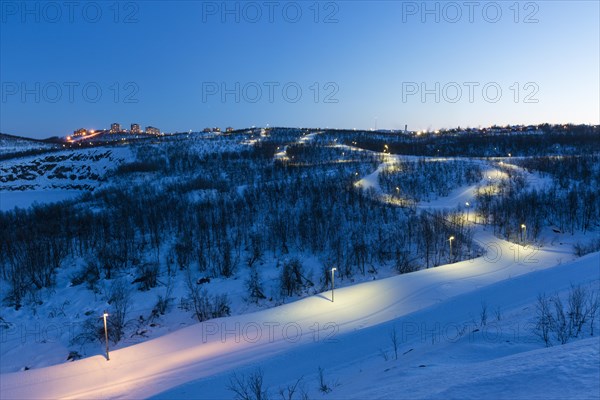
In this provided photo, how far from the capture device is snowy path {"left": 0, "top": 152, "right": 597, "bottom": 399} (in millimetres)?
12664

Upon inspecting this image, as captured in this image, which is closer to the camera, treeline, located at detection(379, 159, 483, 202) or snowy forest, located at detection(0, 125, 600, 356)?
snowy forest, located at detection(0, 125, 600, 356)

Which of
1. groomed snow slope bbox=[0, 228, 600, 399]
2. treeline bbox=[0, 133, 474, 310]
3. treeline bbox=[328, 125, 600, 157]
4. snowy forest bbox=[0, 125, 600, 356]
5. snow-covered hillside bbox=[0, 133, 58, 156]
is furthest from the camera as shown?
snow-covered hillside bbox=[0, 133, 58, 156]

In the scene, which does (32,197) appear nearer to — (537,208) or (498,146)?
(537,208)

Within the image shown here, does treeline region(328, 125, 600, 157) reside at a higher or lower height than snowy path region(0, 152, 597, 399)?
higher

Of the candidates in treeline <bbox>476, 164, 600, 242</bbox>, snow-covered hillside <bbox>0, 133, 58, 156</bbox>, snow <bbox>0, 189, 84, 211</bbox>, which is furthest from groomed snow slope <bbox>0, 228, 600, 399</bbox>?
snow-covered hillside <bbox>0, 133, 58, 156</bbox>

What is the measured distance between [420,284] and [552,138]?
104 meters

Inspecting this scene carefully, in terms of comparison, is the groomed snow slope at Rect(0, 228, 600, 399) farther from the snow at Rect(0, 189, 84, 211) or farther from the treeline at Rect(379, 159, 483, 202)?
the snow at Rect(0, 189, 84, 211)

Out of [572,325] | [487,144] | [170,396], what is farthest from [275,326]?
[487,144]

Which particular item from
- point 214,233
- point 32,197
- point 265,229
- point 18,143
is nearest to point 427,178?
point 265,229

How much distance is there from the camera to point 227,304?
22.6 m

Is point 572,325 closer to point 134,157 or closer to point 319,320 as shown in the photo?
point 319,320

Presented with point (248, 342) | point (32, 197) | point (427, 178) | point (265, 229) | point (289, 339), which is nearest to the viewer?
point (289, 339)

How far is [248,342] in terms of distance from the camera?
1536cm

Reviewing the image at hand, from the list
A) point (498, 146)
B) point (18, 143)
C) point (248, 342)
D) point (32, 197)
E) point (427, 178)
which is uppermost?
point (18, 143)
